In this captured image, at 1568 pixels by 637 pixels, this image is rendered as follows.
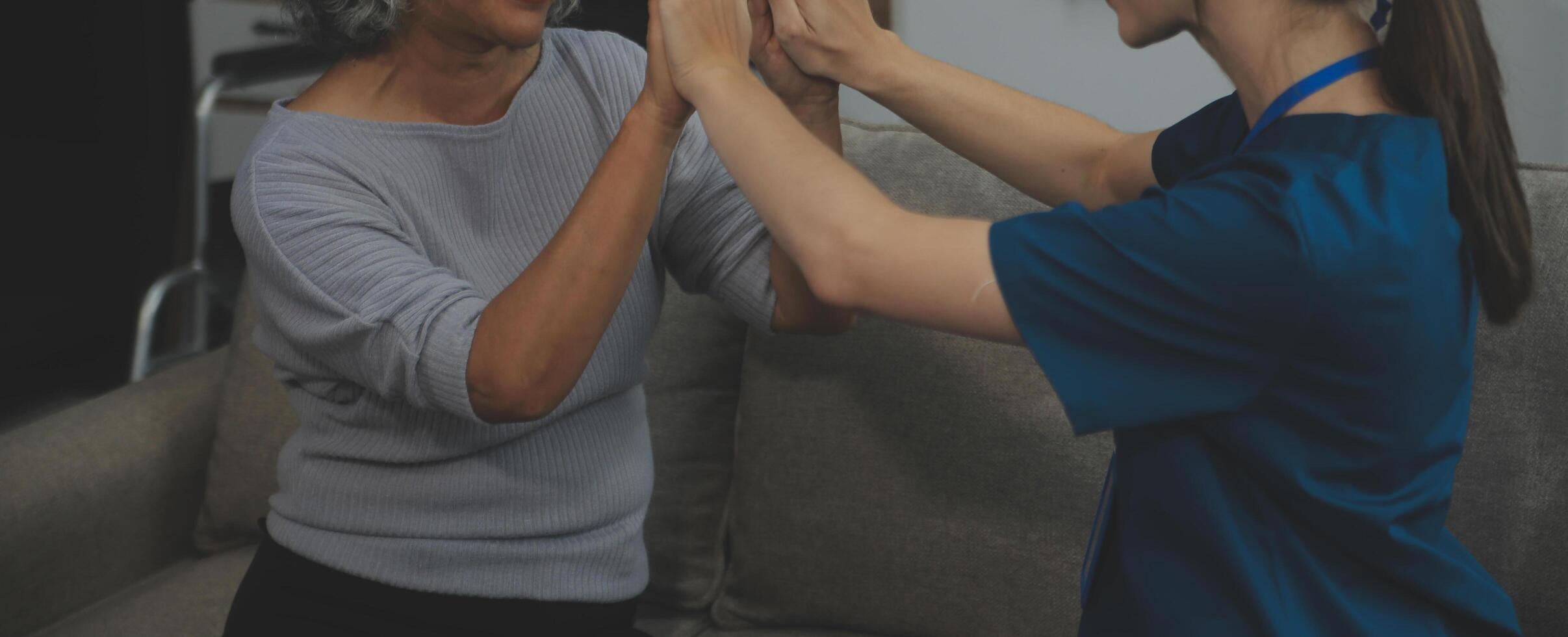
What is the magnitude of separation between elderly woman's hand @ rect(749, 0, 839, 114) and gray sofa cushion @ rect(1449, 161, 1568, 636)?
0.73m

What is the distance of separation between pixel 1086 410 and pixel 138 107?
2637 millimetres

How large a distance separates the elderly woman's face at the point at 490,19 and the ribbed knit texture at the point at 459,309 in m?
0.09

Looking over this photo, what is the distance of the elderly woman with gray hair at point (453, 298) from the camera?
109cm

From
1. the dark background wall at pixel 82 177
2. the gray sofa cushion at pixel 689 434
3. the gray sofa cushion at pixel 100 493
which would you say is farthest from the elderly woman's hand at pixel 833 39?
the dark background wall at pixel 82 177

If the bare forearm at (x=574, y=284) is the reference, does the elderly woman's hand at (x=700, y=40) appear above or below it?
above

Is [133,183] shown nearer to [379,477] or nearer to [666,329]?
[666,329]

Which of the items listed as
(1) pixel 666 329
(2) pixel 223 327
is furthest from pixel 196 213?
(1) pixel 666 329

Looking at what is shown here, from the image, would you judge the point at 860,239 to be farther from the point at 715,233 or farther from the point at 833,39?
the point at 715,233

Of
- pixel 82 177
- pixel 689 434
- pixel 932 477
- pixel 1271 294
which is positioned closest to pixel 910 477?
pixel 932 477

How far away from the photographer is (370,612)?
48.1 inches

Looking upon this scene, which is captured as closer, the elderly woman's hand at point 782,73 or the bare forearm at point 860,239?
the bare forearm at point 860,239

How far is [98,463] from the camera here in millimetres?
1634

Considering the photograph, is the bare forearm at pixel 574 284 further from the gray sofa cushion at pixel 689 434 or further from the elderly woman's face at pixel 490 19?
the gray sofa cushion at pixel 689 434

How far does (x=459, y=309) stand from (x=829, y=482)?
0.63 metres
